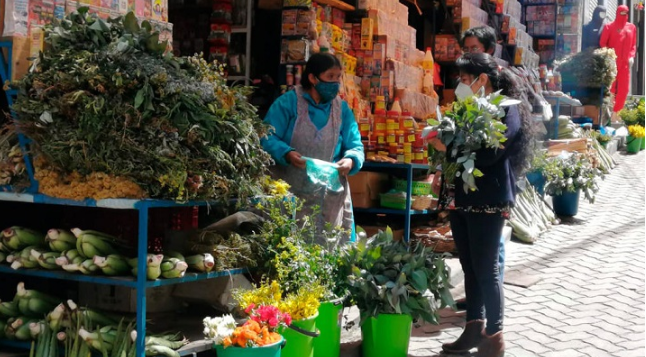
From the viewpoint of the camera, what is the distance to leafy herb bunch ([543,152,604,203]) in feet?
32.6

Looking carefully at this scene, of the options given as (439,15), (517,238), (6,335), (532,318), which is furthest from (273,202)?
(439,15)

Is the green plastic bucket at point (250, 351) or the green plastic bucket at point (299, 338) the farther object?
the green plastic bucket at point (299, 338)

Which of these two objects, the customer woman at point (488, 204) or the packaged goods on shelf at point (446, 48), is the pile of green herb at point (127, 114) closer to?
the customer woman at point (488, 204)

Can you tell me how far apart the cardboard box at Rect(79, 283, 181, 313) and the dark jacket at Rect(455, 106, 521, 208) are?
6.69ft

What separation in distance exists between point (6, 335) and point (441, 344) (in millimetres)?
2781

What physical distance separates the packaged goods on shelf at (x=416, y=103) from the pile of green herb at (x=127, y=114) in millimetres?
4292

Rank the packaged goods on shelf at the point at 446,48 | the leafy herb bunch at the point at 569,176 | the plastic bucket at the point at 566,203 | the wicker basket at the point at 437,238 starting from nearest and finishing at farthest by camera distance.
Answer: the wicker basket at the point at 437,238 < the leafy herb bunch at the point at 569,176 < the plastic bucket at the point at 566,203 < the packaged goods on shelf at the point at 446,48

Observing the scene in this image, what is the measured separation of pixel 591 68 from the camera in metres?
14.7

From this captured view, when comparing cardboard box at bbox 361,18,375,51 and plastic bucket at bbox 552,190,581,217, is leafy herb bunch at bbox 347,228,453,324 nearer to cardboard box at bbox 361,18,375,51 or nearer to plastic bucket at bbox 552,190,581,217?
cardboard box at bbox 361,18,375,51

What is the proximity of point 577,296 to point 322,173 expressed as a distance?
2.82 m

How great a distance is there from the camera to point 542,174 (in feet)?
32.8

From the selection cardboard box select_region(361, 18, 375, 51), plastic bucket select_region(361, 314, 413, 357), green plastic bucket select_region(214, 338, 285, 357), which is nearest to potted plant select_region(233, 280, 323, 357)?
green plastic bucket select_region(214, 338, 285, 357)

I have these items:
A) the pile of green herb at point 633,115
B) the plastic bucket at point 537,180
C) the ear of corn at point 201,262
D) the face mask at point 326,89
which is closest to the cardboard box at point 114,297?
the ear of corn at point 201,262

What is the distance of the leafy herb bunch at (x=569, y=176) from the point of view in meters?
9.94
